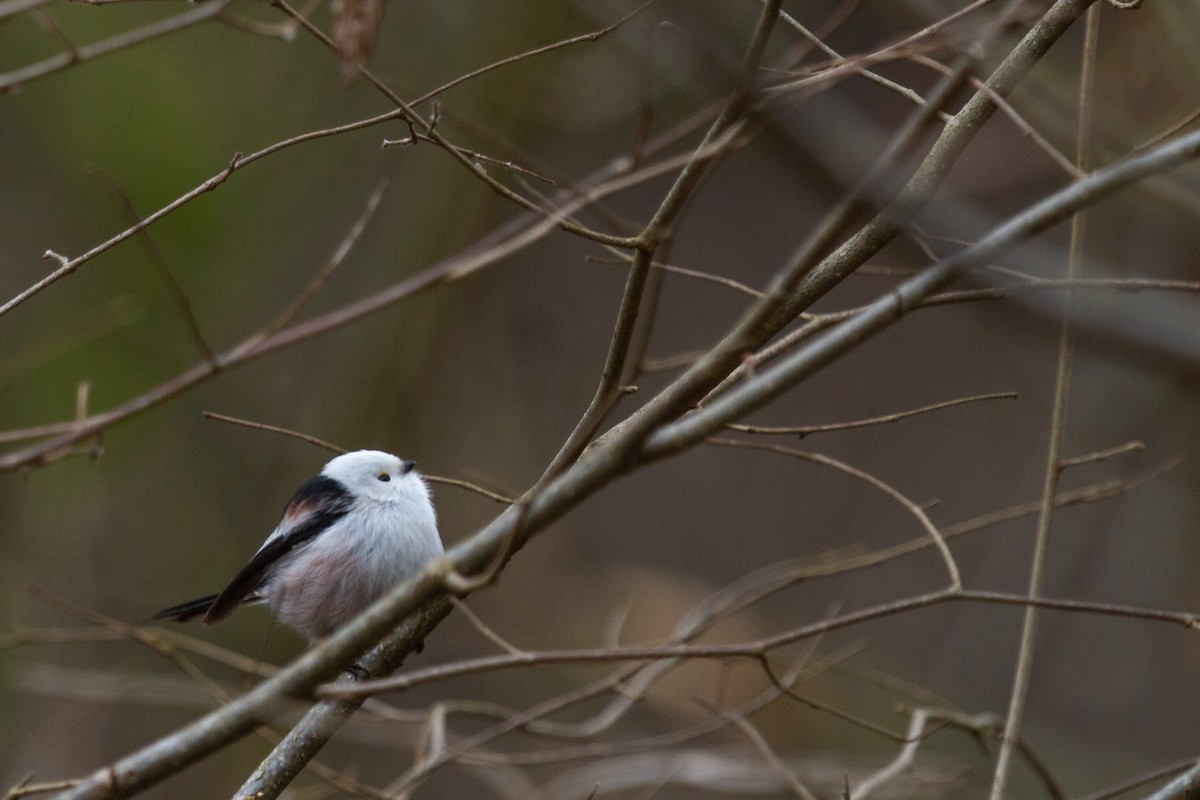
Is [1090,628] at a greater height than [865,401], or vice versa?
[865,401]

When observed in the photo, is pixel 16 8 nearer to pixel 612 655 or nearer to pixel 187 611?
pixel 612 655

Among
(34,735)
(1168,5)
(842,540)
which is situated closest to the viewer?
(1168,5)

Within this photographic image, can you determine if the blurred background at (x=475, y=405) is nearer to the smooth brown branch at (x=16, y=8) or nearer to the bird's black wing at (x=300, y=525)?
the bird's black wing at (x=300, y=525)

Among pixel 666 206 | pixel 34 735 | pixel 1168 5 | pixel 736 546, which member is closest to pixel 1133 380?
pixel 1168 5

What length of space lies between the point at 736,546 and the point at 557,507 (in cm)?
570

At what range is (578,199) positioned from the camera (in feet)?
5.39

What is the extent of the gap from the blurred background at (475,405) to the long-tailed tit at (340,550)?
254 cm

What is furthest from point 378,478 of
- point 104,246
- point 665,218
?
point 665,218

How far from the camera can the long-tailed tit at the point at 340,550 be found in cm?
352

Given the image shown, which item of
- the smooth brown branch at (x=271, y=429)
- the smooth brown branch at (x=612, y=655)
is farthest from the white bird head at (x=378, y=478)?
the smooth brown branch at (x=612, y=655)

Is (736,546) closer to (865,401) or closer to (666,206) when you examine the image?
(865,401)

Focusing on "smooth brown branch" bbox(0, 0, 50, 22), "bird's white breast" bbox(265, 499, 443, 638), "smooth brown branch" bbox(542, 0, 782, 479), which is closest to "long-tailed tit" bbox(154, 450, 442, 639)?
"bird's white breast" bbox(265, 499, 443, 638)

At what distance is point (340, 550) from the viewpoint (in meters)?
3.56

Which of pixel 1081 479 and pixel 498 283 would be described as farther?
pixel 498 283
